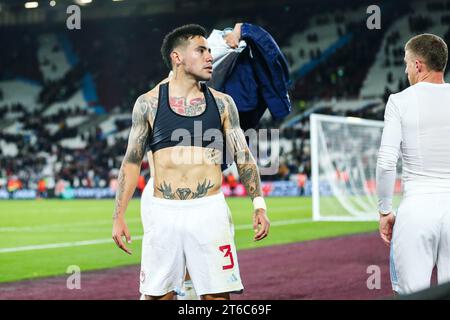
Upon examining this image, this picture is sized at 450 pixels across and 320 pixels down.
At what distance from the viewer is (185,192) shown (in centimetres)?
436

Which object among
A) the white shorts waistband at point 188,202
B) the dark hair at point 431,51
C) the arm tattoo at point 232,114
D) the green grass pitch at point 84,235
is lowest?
the green grass pitch at point 84,235

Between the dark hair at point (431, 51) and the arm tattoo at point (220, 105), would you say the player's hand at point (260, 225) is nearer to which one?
the arm tattoo at point (220, 105)

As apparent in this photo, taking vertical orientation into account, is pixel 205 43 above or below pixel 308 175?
above

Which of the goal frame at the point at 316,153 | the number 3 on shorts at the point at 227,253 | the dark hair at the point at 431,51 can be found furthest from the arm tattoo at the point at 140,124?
the goal frame at the point at 316,153

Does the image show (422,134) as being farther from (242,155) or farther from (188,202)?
(188,202)

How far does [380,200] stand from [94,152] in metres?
38.1

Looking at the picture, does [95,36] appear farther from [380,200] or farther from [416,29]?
[380,200]

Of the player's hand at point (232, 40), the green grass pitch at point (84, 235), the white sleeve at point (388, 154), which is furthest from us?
the green grass pitch at point (84, 235)

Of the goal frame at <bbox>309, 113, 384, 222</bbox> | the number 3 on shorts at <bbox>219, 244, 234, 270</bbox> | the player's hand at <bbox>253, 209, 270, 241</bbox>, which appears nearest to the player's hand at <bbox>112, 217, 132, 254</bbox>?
the number 3 on shorts at <bbox>219, 244, 234, 270</bbox>

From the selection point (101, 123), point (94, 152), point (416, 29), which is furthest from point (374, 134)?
point (101, 123)

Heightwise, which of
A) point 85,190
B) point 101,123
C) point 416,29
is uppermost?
point 416,29

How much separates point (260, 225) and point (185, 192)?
1.68 feet

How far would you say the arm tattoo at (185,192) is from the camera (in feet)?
14.3

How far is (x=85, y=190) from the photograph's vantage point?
3684 cm
